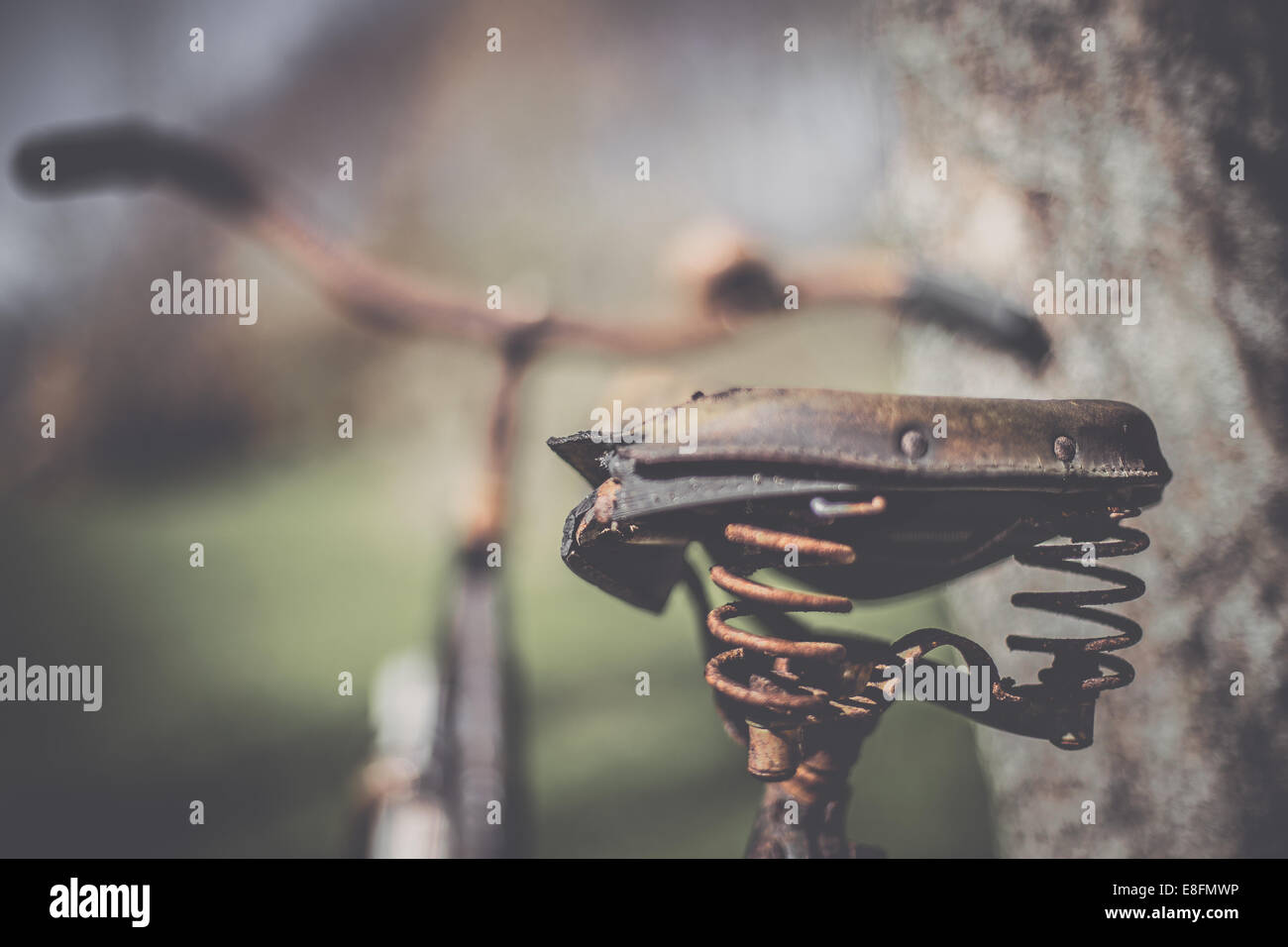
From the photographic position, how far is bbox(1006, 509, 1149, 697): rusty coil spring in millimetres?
500

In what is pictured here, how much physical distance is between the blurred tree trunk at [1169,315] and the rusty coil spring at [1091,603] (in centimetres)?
57

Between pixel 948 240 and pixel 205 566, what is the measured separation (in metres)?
2.61

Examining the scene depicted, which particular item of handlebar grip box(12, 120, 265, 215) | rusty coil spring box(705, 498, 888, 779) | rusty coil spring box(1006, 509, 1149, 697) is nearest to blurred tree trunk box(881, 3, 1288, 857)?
rusty coil spring box(1006, 509, 1149, 697)

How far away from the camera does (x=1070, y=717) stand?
1.69 ft

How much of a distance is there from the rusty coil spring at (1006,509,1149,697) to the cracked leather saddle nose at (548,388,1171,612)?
3cm

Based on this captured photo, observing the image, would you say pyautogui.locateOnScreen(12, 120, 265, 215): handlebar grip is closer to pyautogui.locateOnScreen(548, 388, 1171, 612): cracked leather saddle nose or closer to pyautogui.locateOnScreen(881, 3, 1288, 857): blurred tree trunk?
pyautogui.locateOnScreen(548, 388, 1171, 612): cracked leather saddle nose

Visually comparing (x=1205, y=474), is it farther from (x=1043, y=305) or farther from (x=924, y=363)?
(x=924, y=363)

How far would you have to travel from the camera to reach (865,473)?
1.30 ft

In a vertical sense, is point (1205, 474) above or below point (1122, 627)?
above

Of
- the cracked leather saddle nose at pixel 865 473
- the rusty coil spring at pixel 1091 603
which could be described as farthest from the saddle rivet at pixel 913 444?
the rusty coil spring at pixel 1091 603

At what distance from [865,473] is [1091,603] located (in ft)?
0.78

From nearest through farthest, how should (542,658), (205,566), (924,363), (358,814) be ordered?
(358,814)
(924,363)
(542,658)
(205,566)

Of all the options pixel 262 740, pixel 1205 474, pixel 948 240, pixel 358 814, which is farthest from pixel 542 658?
pixel 1205 474

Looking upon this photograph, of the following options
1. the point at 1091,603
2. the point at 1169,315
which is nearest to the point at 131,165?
the point at 1091,603
